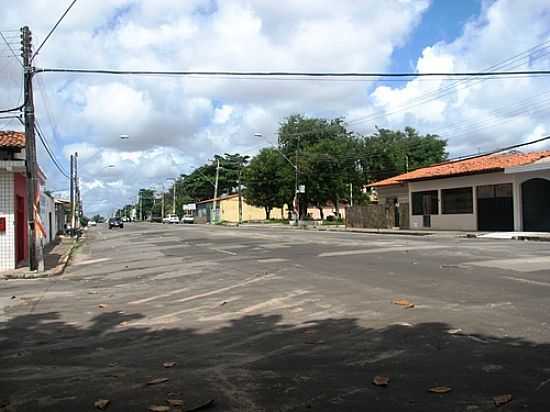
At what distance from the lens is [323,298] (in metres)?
11.5

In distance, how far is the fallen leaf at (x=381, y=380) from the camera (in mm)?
5797

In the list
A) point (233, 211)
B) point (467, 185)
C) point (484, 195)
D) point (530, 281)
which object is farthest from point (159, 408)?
point (233, 211)

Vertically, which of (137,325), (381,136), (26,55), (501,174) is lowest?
(137,325)

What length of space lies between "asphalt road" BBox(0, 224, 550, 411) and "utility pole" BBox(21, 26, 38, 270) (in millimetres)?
3923

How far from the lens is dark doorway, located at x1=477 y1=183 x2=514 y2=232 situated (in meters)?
37.5

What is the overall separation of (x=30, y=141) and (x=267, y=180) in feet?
196

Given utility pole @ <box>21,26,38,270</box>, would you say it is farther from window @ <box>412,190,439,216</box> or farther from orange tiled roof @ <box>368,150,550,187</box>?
window @ <box>412,190,439,216</box>

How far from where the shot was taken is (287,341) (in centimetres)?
791

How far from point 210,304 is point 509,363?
20.3 feet

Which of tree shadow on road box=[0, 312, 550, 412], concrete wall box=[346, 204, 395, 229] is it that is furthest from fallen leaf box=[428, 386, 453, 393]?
concrete wall box=[346, 204, 395, 229]

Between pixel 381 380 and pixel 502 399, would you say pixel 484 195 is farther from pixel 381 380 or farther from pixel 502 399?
pixel 502 399

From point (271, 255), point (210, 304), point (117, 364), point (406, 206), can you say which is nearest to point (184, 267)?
point (271, 255)

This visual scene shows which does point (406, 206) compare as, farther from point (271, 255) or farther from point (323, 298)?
point (323, 298)

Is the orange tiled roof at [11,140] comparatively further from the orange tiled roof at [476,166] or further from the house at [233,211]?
the house at [233,211]
